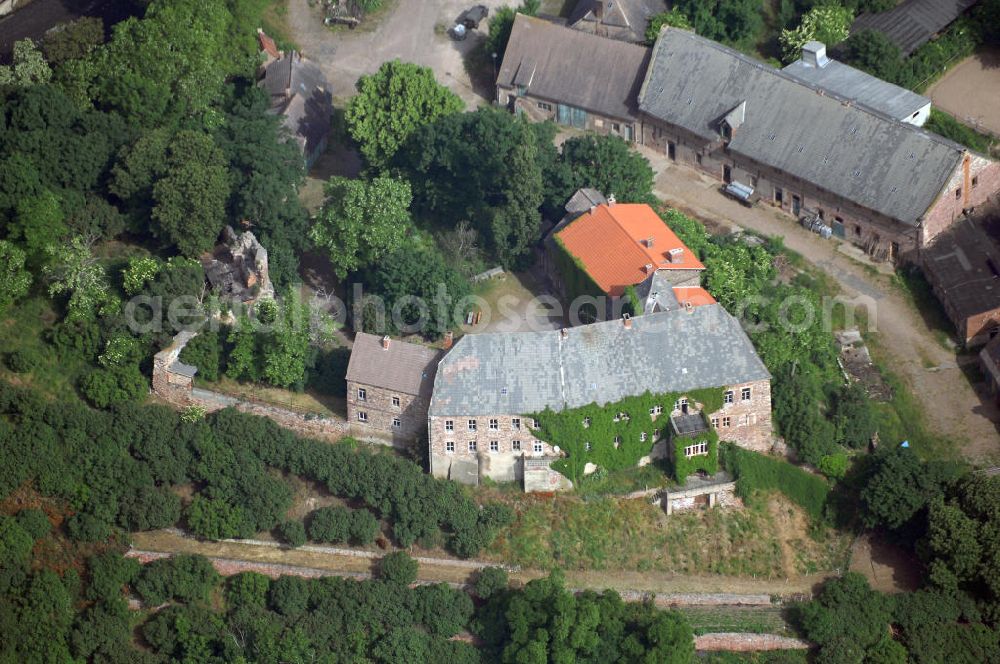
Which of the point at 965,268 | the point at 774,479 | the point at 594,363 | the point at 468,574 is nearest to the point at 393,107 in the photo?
the point at 594,363

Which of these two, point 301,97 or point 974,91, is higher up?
point 301,97

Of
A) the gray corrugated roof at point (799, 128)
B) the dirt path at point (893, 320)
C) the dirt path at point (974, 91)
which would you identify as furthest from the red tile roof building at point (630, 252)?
the dirt path at point (974, 91)

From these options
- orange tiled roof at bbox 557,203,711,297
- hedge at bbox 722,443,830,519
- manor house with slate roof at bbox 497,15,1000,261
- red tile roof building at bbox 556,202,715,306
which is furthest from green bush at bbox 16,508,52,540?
manor house with slate roof at bbox 497,15,1000,261

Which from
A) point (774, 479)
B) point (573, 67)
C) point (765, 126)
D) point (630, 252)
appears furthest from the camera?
point (573, 67)

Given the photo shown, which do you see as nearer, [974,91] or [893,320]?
[893,320]

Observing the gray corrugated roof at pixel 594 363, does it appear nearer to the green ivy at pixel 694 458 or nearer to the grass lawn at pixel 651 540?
the green ivy at pixel 694 458

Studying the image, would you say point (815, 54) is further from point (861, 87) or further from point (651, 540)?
point (651, 540)
